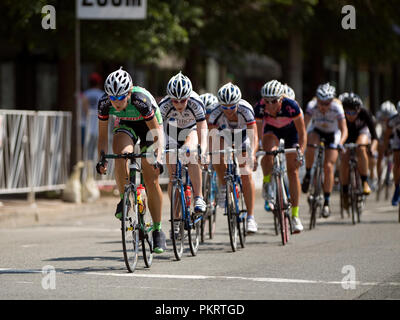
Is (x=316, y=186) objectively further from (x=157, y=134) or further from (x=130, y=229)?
(x=130, y=229)

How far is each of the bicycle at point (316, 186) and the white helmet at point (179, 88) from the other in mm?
3746

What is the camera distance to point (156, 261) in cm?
1020

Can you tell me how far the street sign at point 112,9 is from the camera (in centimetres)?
1538

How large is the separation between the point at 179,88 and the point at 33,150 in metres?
6.23

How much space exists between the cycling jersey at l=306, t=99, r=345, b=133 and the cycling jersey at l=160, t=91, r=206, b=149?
351 cm

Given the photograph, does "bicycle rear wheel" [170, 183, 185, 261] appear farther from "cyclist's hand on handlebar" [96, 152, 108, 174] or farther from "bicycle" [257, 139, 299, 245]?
"bicycle" [257, 139, 299, 245]

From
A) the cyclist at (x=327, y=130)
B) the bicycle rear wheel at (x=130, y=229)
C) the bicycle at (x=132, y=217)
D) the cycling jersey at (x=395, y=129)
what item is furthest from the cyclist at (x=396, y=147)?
the bicycle rear wheel at (x=130, y=229)

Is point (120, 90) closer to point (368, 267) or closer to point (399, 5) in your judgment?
point (368, 267)

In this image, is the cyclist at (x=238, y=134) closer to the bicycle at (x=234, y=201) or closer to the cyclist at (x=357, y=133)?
the bicycle at (x=234, y=201)

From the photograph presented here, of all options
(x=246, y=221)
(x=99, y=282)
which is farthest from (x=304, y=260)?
(x=99, y=282)

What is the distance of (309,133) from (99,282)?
6.45 m

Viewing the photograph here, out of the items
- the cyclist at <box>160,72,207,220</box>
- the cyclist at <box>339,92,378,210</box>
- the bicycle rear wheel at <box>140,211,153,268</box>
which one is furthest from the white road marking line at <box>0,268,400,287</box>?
the cyclist at <box>339,92,378,210</box>

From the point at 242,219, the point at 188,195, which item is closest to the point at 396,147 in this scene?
the point at 242,219

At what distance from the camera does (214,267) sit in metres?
9.65
